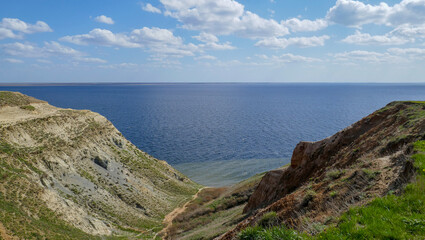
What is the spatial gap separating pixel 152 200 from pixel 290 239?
141 feet

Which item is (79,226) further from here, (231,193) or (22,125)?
(231,193)

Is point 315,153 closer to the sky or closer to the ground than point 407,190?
closer to the ground

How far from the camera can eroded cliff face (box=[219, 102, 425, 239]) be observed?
10.9 meters

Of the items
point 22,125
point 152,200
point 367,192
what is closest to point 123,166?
point 152,200

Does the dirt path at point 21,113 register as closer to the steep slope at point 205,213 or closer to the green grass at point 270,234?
the steep slope at point 205,213

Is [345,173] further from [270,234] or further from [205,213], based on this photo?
[205,213]

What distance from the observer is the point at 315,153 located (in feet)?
89.8

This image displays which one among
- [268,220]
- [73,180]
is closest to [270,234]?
[268,220]

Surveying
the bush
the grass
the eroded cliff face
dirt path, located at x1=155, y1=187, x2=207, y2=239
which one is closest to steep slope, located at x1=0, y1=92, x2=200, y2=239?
dirt path, located at x1=155, y1=187, x2=207, y2=239

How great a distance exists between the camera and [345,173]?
49.4 feet

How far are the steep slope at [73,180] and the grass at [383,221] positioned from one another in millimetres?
25898

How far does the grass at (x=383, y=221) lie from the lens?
7.64m

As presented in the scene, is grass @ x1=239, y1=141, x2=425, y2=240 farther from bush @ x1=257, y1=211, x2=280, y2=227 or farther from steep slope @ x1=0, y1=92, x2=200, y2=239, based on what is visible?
steep slope @ x1=0, y1=92, x2=200, y2=239

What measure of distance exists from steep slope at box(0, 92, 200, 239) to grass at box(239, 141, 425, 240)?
25.9 metres
